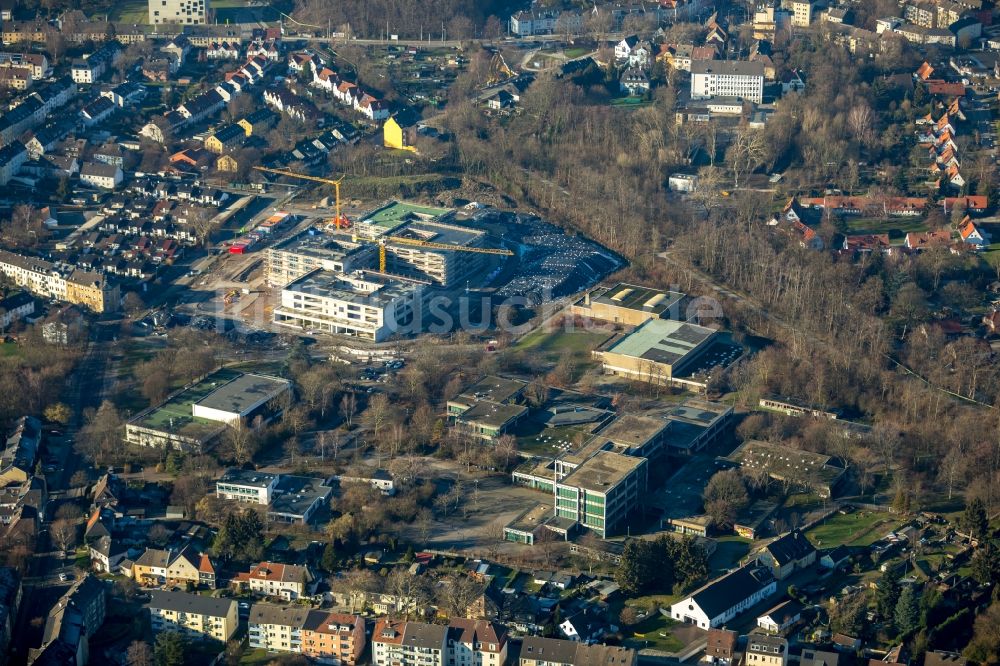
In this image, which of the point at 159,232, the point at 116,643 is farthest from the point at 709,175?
the point at 116,643

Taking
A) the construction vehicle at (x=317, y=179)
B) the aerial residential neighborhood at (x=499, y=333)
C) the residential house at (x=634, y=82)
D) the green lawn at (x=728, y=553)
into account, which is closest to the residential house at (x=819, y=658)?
the aerial residential neighborhood at (x=499, y=333)

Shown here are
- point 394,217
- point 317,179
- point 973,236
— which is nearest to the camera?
point 973,236

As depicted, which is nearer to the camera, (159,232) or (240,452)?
(240,452)

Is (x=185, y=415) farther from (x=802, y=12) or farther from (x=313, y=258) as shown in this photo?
(x=802, y=12)

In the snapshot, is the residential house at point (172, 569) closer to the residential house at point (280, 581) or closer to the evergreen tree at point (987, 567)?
the residential house at point (280, 581)

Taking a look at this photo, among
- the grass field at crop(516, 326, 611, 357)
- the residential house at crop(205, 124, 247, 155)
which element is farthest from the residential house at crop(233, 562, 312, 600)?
the residential house at crop(205, 124, 247, 155)

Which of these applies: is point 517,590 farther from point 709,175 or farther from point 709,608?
point 709,175

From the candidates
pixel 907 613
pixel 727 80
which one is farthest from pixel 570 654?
pixel 727 80
